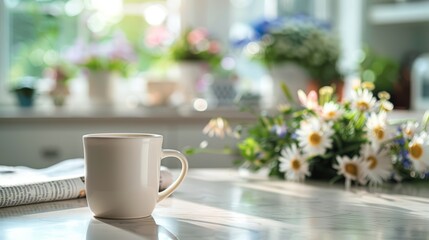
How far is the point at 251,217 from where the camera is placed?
3.17 feet

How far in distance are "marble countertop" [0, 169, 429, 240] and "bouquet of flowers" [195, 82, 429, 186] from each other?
2.3 inches

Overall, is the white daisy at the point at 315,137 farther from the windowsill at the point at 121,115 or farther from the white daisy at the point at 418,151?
the windowsill at the point at 121,115

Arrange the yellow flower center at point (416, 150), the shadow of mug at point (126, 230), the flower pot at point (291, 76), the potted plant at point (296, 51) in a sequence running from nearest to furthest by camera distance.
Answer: the shadow of mug at point (126, 230), the yellow flower center at point (416, 150), the potted plant at point (296, 51), the flower pot at point (291, 76)

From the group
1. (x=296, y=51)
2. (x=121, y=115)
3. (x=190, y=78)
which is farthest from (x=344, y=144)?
(x=190, y=78)

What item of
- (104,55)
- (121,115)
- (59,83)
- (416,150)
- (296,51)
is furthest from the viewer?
(104,55)

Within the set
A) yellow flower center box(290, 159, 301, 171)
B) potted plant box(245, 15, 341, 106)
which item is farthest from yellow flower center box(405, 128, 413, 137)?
potted plant box(245, 15, 341, 106)

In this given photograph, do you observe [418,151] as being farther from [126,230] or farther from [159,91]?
[159,91]

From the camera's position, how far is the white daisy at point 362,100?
1.38 metres

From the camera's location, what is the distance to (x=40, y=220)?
0.94m

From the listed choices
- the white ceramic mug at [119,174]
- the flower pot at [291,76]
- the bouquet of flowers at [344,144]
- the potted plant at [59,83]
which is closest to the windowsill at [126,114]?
the potted plant at [59,83]

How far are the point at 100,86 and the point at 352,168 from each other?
85.1 inches

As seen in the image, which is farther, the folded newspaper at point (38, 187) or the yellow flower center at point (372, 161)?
the yellow flower center at point (372, 161)

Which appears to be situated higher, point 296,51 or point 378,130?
point 296,51

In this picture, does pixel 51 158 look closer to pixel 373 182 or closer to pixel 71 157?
pixel 71 157
